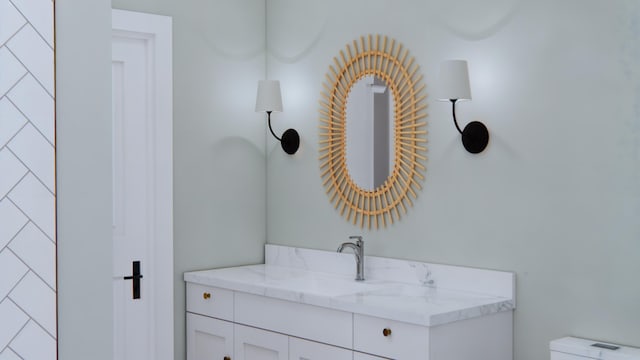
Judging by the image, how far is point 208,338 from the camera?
12.0ft

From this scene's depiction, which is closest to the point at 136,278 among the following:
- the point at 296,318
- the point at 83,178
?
the point at 296,318

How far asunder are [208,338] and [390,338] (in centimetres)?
127

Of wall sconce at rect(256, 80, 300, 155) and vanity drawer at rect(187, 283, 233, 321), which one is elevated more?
wall sconce at rect(256, 80, 300, 155)

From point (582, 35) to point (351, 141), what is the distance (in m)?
1.26

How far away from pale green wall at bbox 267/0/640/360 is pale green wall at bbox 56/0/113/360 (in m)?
1.61

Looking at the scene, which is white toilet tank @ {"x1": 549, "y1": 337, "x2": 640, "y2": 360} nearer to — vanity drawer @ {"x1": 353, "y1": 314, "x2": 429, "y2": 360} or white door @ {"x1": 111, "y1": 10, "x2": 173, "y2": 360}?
vanity drawer @ {"x1": 353, "y1": 314, "x2": 429, "y2": 360}

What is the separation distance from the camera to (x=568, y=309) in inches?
107

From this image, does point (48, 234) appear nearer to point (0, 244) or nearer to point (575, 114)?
point (0, 244)

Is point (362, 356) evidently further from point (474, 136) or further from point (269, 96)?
point (269, 96)

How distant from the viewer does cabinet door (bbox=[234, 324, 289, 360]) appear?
3.20m

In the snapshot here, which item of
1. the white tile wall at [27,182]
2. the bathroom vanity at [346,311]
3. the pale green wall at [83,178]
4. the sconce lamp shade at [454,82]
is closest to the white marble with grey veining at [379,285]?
the bathroom vanity at [346,311]

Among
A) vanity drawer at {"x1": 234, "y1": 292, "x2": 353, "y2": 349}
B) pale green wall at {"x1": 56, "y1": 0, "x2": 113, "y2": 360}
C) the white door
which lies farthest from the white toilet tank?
the white door

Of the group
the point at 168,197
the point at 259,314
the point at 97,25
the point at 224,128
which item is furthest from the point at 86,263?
the point at 224,128

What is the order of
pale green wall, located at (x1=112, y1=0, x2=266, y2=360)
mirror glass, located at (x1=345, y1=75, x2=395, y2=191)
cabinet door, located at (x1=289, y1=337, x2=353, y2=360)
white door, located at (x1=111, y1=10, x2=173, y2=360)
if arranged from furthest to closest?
pale green wall, located at (x1=112, y1=0, x2=266, y2=360) → white door, located at (x1=111, y1=10, x2=173, y2=360) → mirror glass, located at (x1=345, y1=75, x2=395, y2=191) → cabinet door, located at (x1=289, y1=337, x2=353, y2=360)
